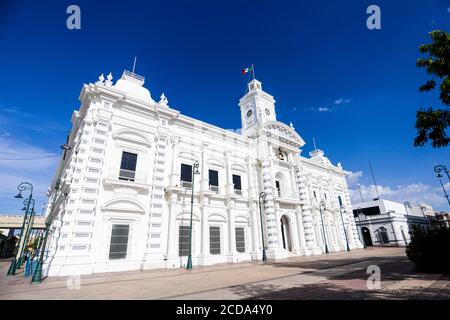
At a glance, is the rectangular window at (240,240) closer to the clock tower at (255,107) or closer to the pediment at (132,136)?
the pediment at (132,136)

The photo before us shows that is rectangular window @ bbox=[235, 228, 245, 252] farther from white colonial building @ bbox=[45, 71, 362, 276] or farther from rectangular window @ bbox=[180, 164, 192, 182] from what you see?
rectangular window @ bbox=[180, 164, 192, 182]

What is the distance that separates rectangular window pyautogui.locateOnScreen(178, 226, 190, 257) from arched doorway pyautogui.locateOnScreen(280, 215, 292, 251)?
1177 cm

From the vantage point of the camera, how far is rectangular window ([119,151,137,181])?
14919 mm

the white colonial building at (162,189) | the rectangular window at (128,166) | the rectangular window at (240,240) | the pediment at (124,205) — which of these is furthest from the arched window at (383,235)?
the rectangular window at (128,166)

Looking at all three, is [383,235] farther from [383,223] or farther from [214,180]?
[214,180]

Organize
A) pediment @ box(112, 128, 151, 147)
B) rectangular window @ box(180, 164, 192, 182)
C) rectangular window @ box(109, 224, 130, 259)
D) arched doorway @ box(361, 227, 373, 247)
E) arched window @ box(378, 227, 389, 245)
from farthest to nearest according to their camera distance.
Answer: arched doorway @ box(361, 227, 373, 247)
arched window @ box(378, 227, 389, 245)
rectangular window @ box(180, 164, 192, 182)
pediment @ box(112, 128, 151, 147)
rectangular window @ box(109, 224, 130, 259)

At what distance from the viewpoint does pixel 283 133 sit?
2606 centimetres

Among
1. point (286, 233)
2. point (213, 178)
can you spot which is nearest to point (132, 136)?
point (213, 178)

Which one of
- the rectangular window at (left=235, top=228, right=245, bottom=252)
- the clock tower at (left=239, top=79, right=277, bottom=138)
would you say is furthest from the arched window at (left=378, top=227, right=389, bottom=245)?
the rectangular window at (left=235, top=228, right=245, bottom=252)
